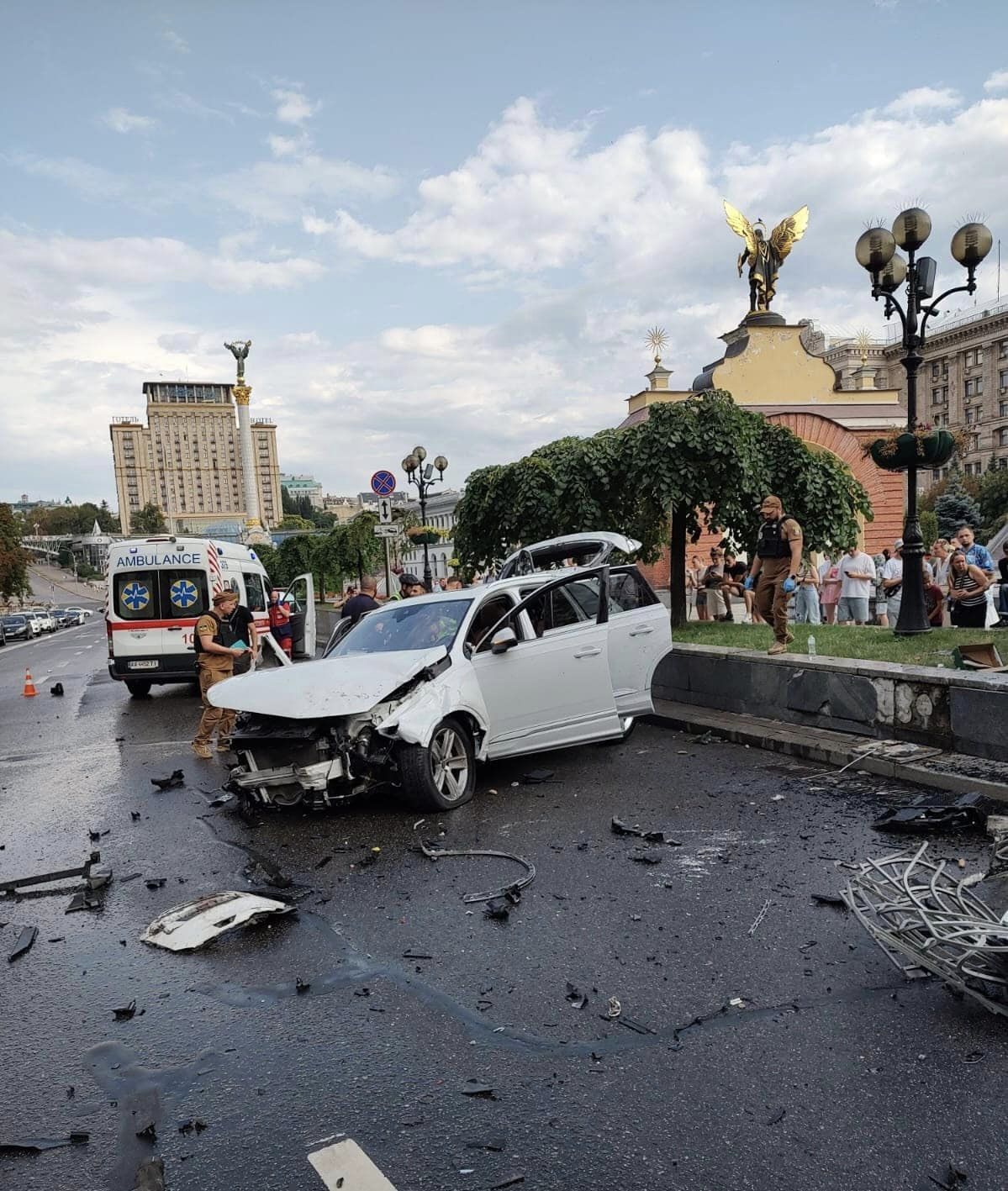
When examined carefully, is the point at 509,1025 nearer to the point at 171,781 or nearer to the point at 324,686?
the point at 324,686

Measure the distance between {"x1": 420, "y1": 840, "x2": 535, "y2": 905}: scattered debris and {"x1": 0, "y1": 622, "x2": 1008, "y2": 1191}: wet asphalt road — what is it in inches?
3.3

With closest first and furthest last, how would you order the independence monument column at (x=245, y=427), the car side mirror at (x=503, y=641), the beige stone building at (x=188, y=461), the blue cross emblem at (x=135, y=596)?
the car side mirror at (x=503, y=641) < the blue cross emblem at (x=135, y=596) < the independence monument column at (x=245, y=427) < the beige stone building at (x=188, y=461)

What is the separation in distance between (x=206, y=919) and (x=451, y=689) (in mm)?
2614

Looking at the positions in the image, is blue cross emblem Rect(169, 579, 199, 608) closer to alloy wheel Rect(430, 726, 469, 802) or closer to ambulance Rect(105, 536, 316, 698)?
ambulance Rect(105, 536, 316, 698)

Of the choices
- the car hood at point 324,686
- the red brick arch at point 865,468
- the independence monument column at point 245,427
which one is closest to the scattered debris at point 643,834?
the car hood at point 324,686

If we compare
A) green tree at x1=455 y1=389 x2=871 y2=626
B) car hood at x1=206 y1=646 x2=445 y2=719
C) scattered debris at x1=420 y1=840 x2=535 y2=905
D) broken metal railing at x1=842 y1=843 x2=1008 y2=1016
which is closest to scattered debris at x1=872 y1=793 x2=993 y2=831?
broken metal railing at x1=842 y1=843 x2=1008 y2=1016

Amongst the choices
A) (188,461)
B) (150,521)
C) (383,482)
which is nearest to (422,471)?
(383,482)

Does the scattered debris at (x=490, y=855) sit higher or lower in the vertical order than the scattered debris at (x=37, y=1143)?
lower

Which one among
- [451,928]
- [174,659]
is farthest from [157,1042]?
[174,659]

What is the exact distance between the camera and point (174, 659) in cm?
1498

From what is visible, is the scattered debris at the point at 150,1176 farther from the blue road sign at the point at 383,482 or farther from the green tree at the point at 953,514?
the green tree at the point at 953,514

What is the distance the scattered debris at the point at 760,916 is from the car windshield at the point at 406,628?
11.0 feet

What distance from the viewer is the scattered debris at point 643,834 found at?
566 cm

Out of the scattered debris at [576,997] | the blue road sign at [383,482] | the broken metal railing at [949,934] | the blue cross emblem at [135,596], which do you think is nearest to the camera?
the broken metal railing at [949,934]
